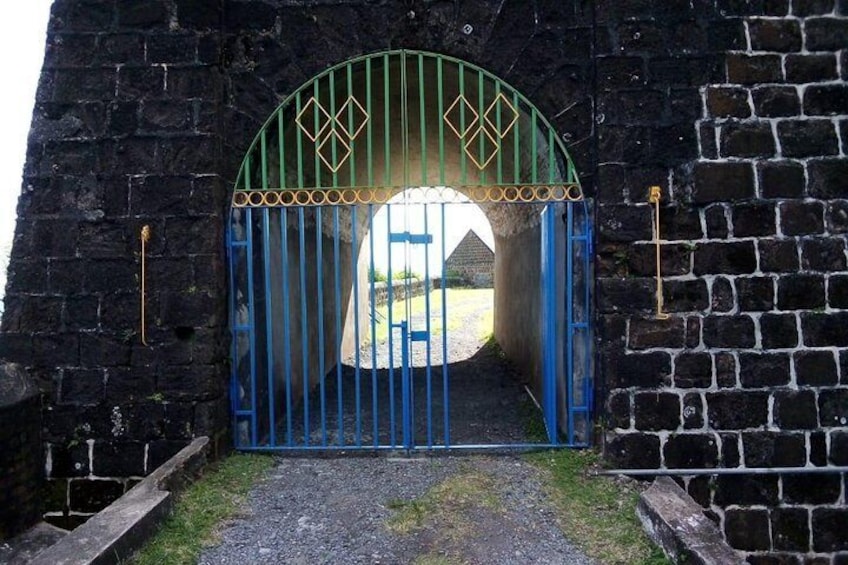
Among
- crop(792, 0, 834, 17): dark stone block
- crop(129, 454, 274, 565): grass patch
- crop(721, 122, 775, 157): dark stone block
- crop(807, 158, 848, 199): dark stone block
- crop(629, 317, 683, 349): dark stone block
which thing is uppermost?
crop(792, 0, 834, 17): dark stone block

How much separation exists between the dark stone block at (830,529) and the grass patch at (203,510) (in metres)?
3.84

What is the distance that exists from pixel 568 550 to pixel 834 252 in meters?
2.77

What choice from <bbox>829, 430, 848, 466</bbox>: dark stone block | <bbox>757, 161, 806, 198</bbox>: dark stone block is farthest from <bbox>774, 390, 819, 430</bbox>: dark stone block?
<bbox>757, 161, 806, 198</bbox>: dark stone block

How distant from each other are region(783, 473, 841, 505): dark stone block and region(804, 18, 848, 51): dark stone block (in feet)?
9.73

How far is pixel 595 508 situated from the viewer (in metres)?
4.04

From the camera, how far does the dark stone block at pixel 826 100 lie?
4.54m

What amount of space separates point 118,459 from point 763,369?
4.56 m

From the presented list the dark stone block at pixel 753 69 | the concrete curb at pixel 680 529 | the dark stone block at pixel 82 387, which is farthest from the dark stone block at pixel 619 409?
the dark stone block at pixel 82 387

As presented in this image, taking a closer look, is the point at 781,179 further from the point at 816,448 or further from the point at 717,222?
the point at 816,448

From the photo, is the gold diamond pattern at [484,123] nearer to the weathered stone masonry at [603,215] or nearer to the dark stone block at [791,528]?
the weathered stone masonry at [603,215]

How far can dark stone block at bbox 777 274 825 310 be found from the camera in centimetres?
450

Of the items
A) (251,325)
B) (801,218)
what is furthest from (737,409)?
(251,325)

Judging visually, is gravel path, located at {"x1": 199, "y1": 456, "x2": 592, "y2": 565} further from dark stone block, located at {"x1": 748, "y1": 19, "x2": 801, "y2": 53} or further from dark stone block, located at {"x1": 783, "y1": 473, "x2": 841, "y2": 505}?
dark stone block, located at {"x1": 748, "y1": 19, "x2": 801, "y2": 53}

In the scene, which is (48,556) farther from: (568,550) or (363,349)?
(363,349)
